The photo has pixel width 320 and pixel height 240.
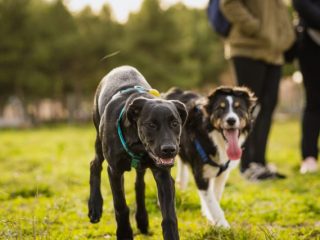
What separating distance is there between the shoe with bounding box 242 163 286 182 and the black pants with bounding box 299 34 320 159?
723 millimetres

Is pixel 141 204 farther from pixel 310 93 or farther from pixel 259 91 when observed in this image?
pixel 310 93

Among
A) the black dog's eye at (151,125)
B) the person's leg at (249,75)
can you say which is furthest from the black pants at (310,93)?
the black dog's eye at (151,125)

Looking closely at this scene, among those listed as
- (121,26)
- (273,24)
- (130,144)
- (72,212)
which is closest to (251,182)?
(273,24)

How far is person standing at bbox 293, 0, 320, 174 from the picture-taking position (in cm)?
698

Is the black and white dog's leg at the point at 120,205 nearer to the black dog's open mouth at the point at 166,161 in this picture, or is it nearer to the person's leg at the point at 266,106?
the black dog's open mouth at the point at 166,161

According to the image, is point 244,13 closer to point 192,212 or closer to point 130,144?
point 192,212

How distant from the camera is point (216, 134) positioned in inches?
203

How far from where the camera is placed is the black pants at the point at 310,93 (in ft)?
24.0

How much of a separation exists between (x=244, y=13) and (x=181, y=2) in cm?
Result: 4069

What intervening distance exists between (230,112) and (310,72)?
2816 millimetres

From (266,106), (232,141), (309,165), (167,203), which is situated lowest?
(309,165)

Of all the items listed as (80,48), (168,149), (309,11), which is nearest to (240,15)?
(309,11)

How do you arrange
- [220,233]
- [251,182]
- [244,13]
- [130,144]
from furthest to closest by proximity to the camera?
[251,182]
[244,13]
[220,233]
[130,144]

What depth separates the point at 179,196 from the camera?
5.13m
